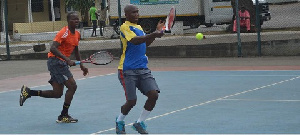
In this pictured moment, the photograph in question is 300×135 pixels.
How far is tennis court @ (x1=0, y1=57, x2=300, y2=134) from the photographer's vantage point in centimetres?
1059

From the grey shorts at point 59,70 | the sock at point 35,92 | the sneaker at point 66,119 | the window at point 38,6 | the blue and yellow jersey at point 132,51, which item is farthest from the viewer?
the window at point 38,6

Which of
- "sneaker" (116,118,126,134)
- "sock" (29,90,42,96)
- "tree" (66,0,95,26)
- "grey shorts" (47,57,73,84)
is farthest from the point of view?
"tree" (66,0,95,26)

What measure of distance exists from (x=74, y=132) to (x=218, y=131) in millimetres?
1929

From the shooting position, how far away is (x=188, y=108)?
12.5 metres

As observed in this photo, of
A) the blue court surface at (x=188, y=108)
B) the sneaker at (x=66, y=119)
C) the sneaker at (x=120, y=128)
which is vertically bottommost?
the blue court surface at (x=188, y=108)

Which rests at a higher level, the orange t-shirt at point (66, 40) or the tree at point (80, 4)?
the tree at point (80, 4)

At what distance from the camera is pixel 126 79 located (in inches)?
382

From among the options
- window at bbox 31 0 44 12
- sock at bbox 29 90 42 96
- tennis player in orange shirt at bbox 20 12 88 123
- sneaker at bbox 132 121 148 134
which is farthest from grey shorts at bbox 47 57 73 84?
window at bbox 31 0 44 12

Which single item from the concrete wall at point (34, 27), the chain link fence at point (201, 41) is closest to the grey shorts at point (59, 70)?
the chain link fence at point (201, 41)

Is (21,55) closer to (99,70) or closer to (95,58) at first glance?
(99,70)

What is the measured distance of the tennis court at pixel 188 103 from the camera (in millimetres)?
10586

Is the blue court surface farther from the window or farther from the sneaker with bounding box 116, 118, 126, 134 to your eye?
the window

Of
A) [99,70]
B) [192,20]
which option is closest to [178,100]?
[99,70]

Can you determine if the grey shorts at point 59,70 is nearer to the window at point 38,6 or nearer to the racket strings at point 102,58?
the racket strings at point 102,58
